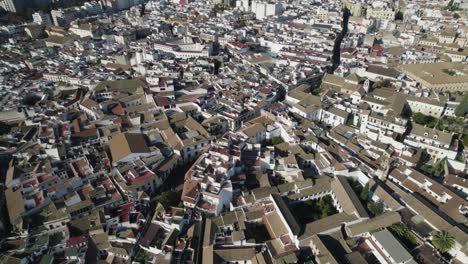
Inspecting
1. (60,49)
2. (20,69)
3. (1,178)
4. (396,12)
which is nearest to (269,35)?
(396,12)

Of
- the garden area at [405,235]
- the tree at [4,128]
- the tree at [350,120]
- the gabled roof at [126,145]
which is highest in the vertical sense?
the gabled roof at [126,145]

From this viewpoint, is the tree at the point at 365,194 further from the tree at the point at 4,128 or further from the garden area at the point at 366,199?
the tree at the point at 4,128

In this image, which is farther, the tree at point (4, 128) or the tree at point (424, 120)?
the tree at point (4, 128)

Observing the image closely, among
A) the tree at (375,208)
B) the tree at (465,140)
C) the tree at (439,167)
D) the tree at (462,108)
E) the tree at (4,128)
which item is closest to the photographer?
the tree at (375,208)

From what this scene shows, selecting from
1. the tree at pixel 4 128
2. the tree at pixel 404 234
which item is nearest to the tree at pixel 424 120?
the tree at pixel 404 234

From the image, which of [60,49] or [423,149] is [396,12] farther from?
[60,49]

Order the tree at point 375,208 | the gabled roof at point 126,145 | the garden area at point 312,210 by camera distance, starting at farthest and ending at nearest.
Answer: the gabled roof at point 126,145 < the garden area at point 312,210 < the tree at point 375,208

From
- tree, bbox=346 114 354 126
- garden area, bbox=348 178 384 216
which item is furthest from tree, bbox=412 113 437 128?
garden area, bbox=348 178 384 216
